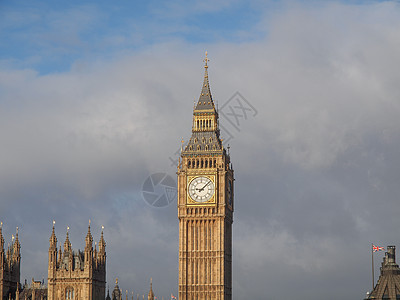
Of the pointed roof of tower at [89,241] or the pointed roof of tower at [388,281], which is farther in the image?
the pointed roof of tower at [89,241]

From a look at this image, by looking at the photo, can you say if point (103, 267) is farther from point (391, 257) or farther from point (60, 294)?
point (391, 257)

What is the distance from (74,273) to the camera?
194 m

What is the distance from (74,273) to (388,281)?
5230 centimetres

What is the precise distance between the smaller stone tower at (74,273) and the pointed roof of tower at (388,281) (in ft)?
152

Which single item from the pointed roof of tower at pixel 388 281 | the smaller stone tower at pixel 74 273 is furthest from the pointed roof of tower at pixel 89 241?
the pointed roof of tower at pixel 388 281

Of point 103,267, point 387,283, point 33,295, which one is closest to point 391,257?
point 387,283

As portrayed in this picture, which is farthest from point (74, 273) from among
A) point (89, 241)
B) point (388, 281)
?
point (388, 281)

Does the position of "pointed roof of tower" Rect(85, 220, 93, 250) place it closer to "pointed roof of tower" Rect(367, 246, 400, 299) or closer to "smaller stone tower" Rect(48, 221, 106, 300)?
"smaller stone tower" Rect(48, 221, 106, 300)

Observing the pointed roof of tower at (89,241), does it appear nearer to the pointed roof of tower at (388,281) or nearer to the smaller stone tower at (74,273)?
the smaller stone tower at (74,273)

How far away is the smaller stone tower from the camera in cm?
19275

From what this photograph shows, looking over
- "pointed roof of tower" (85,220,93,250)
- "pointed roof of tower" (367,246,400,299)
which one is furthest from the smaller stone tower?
"pointed roof of tower" (367,246,400,299)

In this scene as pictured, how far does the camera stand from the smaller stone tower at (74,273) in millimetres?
192750

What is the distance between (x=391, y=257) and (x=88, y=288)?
50.5 m

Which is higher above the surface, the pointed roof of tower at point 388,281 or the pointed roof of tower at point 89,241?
the pointed roof of tower at point 89,241
